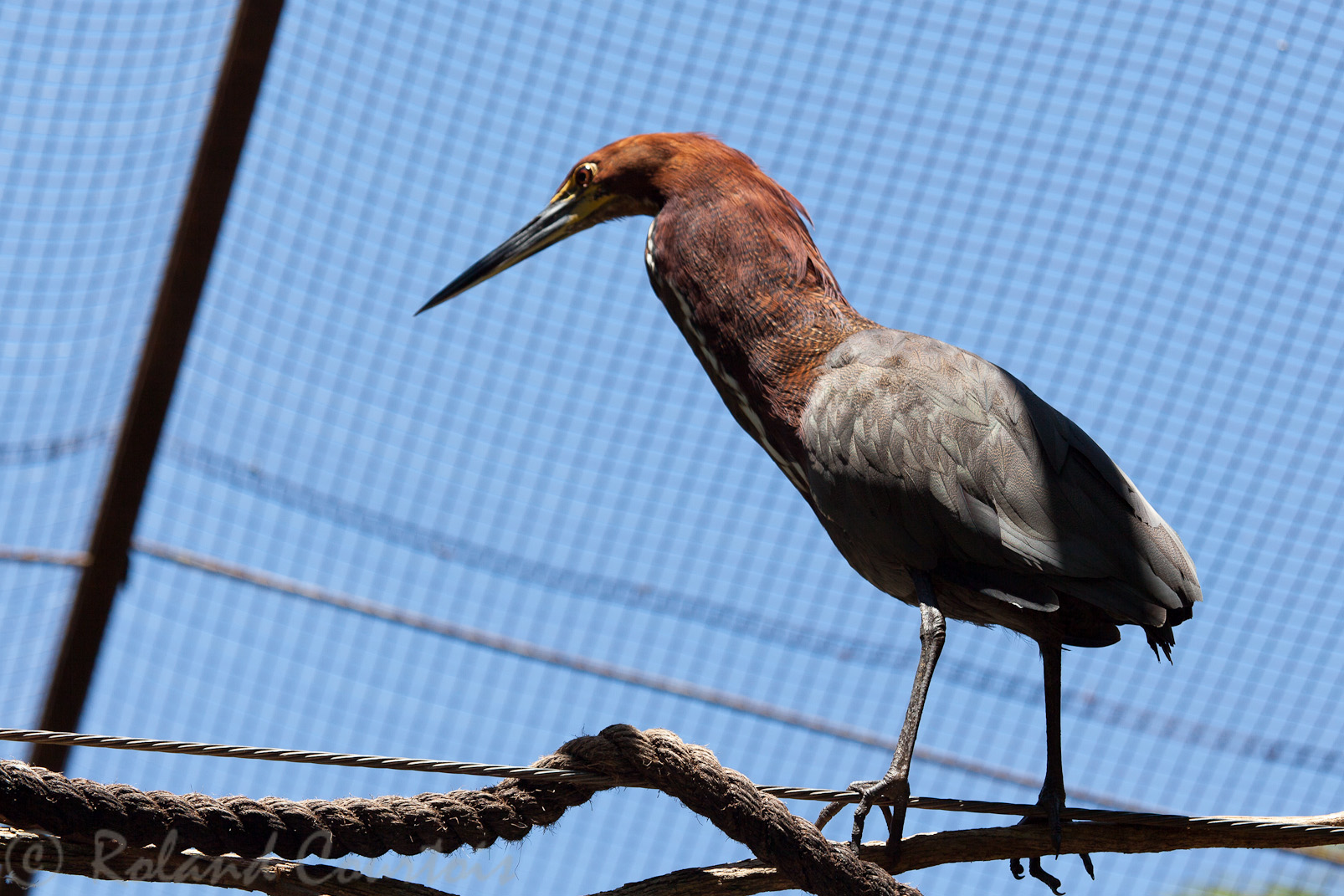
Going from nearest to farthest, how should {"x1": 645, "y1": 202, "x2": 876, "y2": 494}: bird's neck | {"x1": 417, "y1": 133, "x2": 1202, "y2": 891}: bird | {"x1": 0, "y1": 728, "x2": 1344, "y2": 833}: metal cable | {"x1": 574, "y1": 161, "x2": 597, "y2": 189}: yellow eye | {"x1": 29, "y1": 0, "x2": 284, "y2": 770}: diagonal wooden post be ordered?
{"x1": 0, "y1": 728, "x2": 1344, "y2": 833}: metal cable, {"x1": 417, "y1": 133, "x2": 1202, "y2": 891}: bird, {"x1": 645, "y1": 202, "x2": 876, "y2": 494}: bird's neck, {"x1": 574, "y1": 161, "x2": 597, "y2": 189}: yellow eye, {"x1": 29, "y1": 0, "x2": 284, "y2": 770}: diagonal wooden post

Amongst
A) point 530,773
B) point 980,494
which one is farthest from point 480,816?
point 980,494

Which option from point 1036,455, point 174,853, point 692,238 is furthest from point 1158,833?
point 174,853

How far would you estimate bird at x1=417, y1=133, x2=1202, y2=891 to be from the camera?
1622 mm

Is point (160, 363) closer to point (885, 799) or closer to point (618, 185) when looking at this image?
point (618, 185)

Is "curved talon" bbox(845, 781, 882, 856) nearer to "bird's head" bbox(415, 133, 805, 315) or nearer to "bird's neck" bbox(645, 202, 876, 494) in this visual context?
"bird's neck" bbox(645, 202, 876, 494)

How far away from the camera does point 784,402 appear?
178 centimetres

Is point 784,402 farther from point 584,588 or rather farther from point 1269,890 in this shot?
point 1269,890

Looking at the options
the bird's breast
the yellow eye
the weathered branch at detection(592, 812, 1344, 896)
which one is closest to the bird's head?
the yellow eye

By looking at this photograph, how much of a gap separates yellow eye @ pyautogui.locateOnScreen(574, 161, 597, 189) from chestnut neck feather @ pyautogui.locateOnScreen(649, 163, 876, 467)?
20 centimetres

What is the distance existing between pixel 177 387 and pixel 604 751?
1825 mm

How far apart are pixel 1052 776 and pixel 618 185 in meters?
1.22

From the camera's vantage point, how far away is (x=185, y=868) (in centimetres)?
141

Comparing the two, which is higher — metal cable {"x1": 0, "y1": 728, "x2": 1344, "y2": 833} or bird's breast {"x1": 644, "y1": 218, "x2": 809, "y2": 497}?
bird's breast {"x1": 644, "y1": 218, "x2": 809, "y2": 497}

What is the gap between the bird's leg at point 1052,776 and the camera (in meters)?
1.66
